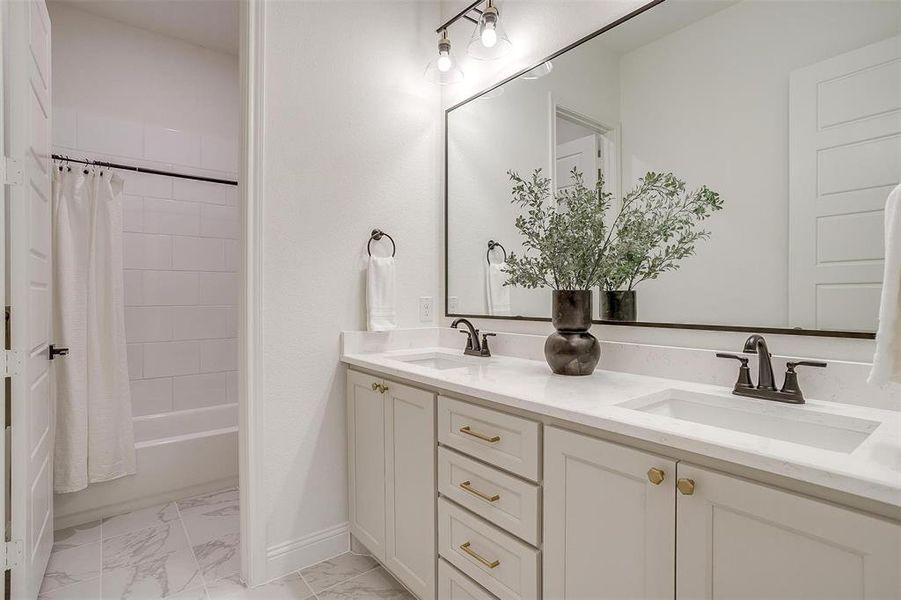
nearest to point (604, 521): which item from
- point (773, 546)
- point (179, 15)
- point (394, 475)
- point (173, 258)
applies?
point (773, 546)

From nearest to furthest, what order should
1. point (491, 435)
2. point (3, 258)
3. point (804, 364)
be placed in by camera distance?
point (804, 364) < point (491, 435) < point (3, 258)

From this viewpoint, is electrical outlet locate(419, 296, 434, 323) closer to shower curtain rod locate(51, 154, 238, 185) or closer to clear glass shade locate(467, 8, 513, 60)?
clear glass shade locate(467, 8, 513, 60)

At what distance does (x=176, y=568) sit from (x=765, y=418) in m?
2.10

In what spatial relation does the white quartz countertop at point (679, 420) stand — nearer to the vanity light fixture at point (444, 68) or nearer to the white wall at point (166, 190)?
the vanity light fixture at point (444, 68)

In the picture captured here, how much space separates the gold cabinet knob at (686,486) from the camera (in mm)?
823

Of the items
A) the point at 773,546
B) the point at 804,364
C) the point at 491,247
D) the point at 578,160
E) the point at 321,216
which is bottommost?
the point at 773,546

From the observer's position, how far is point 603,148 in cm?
158

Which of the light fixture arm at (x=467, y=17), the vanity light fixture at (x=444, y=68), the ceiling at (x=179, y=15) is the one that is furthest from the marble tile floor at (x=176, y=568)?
the ceiling at (x=179, y=15)

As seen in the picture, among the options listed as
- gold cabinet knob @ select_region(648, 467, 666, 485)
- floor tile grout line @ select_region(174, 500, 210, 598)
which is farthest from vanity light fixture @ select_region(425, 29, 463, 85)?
floor tile grout line @ select_region(174, 500, 210, 598)

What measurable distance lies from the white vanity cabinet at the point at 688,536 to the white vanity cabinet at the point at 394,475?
1.60ft

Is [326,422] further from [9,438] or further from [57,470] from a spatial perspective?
[57,470]

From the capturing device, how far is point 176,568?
70.9 inches

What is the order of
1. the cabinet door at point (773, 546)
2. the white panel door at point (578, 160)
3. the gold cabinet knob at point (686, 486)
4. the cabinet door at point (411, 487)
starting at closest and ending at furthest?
the cabinet door at point (773, 546)
the gold cabinet knob at point (686, 486)
the cabinet door at point (411, 487)
the white panel door at point (578, 160)

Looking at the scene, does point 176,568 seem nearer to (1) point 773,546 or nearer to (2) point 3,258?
(2) point 3,258
